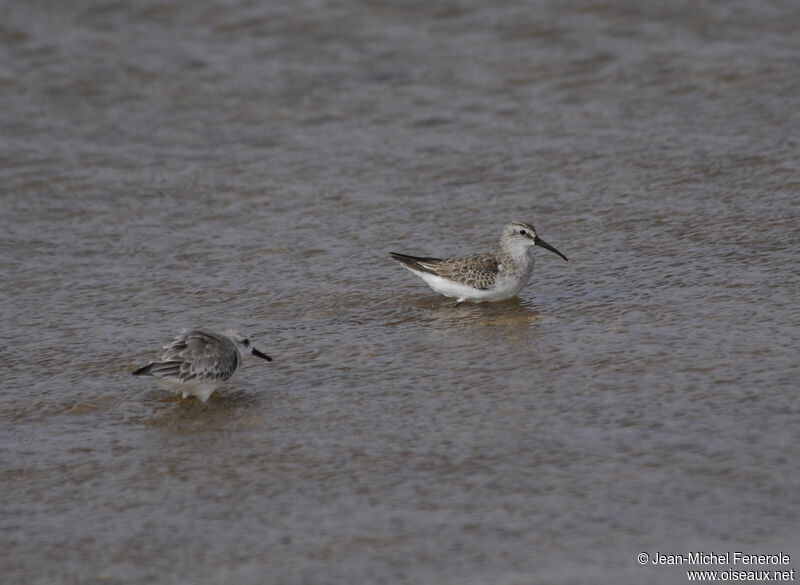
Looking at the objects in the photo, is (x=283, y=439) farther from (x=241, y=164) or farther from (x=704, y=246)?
(x=241, y=164)

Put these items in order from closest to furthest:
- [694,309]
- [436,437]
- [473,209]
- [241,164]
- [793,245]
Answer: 1. [436,437]
2. [694,309]
3. [793,245]
4. [473,209]
5. [241,164]

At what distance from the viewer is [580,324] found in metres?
9.78

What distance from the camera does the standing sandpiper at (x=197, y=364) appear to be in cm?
850

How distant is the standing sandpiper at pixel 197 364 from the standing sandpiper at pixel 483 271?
2.40 metres

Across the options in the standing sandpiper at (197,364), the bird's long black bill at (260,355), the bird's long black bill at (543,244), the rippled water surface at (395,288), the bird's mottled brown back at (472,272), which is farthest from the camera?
the bird's long black bill at (543,244)

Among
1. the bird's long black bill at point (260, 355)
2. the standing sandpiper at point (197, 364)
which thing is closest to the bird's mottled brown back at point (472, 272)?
the bird's long black bill at point (260, 355)

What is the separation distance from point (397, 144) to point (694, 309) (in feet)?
20.8

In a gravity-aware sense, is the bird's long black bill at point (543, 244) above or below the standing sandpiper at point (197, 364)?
above

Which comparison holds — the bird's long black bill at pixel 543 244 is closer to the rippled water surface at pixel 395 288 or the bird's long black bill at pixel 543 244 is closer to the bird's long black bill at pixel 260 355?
the rippled water surface at pixel 395 288

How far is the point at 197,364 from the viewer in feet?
28.0

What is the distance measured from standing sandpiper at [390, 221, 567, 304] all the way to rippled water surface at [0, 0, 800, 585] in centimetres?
23

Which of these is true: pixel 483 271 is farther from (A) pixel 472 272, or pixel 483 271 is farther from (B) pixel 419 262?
(B) pixel 419 262

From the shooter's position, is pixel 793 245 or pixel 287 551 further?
pixel 793 245

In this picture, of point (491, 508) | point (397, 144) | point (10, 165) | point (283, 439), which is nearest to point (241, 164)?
point (397, 144)
